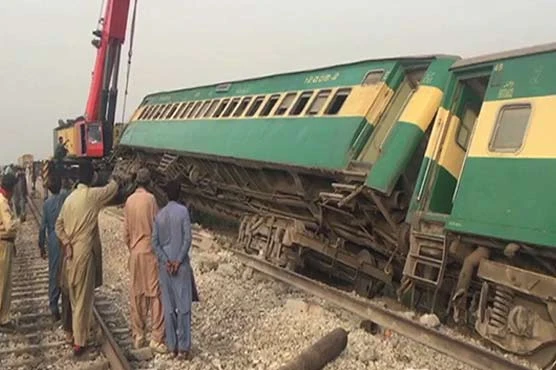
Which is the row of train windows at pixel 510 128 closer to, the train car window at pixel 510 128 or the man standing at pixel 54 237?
the train car window at pixel 510 128

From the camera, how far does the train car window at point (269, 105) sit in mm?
12008

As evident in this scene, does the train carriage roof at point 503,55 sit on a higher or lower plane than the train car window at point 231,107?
higher

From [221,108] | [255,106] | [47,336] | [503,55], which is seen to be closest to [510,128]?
[503,55]

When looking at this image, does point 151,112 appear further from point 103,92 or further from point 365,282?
point 365,282

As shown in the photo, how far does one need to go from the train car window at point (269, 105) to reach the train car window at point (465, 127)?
489 cm

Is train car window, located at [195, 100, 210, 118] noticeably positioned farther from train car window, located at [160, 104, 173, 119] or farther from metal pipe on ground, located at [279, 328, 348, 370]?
metal pipe on ground, located at [279, 328, 348, 370]

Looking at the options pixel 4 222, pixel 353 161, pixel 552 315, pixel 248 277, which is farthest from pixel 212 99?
pixel 552 315

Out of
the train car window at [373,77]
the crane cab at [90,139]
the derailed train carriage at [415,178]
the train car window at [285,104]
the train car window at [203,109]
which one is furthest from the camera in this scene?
the crane cab at [90,139]

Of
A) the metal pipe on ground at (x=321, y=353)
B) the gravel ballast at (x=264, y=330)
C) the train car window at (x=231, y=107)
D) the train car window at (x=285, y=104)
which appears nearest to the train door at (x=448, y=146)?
the gravel ballast at (x=264, y=330)

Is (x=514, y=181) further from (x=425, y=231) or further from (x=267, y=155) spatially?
(x=267, y=155)

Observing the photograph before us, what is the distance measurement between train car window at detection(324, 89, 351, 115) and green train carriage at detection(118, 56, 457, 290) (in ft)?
0.07

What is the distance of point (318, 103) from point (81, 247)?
5.26 metres

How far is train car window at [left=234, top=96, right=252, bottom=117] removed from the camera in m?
13.2


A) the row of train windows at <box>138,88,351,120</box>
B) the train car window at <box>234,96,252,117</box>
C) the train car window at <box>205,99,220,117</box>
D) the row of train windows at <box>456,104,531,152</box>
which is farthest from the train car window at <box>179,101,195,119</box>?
the row of train windows at <box>456,104,531,152</box>
